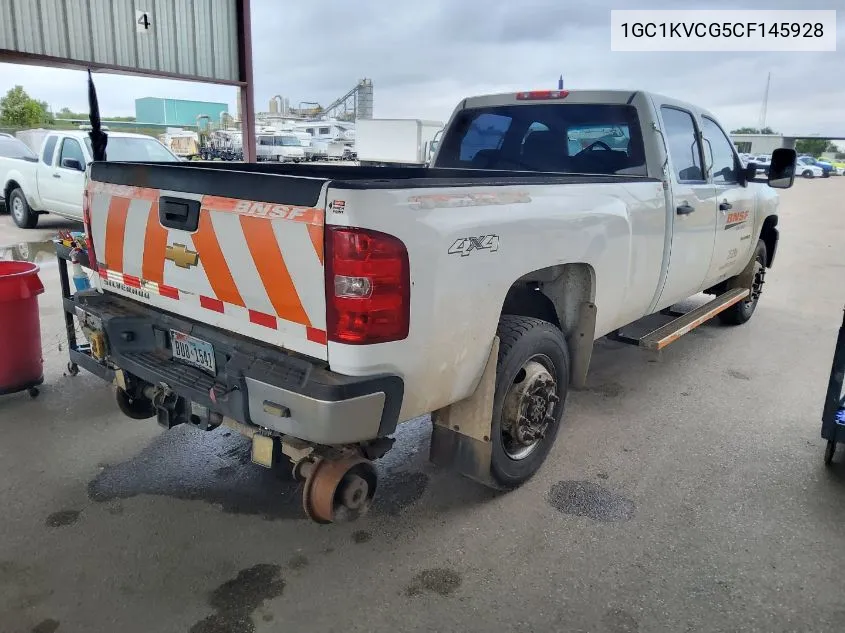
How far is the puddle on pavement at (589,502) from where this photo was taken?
3.25 m

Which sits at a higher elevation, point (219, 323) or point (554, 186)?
point (554, 186)

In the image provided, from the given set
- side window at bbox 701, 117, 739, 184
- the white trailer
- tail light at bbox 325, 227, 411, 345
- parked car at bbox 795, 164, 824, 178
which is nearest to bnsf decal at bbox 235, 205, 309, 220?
tail light at bbox 325, 227, 411, 345

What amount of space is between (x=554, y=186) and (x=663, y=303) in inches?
75.5

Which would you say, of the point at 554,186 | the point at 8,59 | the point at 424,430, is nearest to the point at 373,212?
the point at 554,186

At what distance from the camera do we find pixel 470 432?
306cm

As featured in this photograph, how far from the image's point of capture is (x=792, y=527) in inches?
124

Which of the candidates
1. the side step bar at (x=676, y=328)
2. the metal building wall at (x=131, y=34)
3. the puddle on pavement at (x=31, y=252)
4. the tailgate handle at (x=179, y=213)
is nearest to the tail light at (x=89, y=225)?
the tailgate handle at (x=179, y=213)

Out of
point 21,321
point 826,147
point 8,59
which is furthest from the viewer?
point 826,147

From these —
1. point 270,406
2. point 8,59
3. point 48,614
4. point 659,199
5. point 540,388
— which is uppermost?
point 8,59

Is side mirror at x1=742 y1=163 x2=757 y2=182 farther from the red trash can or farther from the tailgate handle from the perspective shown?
the red trash can

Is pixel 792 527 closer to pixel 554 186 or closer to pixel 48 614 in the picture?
pixel 554 186

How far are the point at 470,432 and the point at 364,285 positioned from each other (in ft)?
3.60

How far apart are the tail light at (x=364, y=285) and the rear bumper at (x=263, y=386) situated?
0.56ft

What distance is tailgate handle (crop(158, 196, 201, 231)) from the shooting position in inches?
107
